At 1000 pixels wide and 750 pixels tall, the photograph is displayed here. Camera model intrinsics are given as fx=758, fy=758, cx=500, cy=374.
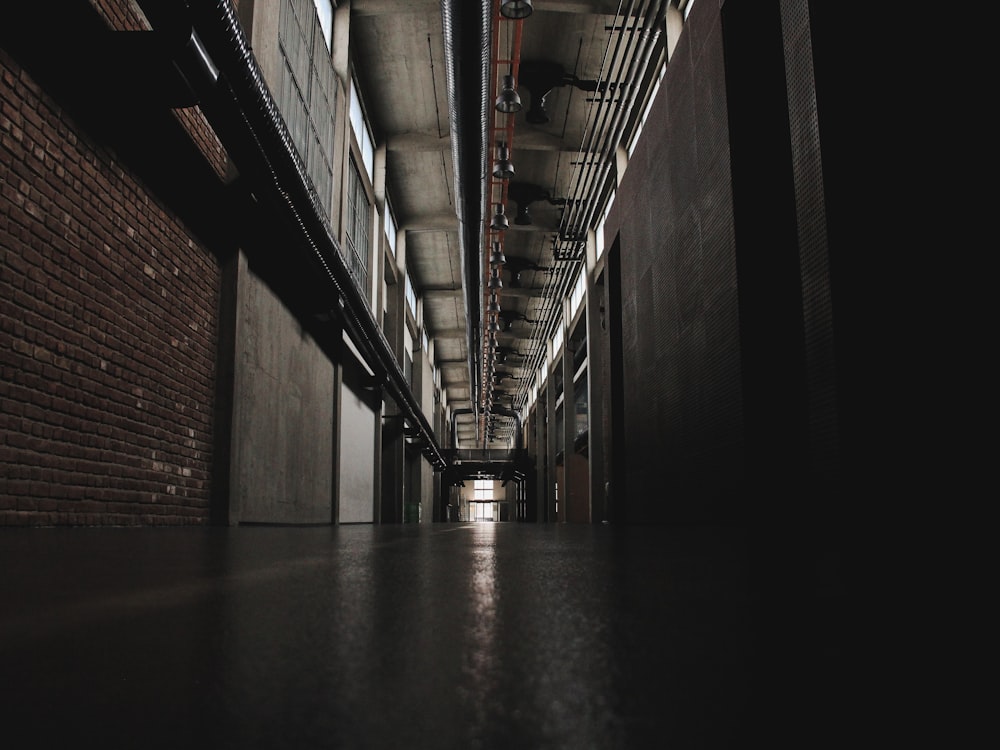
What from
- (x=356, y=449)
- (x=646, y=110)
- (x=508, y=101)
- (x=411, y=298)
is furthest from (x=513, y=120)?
(x=411, y=298)

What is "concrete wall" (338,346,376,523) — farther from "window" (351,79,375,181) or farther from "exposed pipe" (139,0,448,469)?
"exposed pipe" (139,0,448,469)

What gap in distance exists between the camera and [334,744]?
340mm

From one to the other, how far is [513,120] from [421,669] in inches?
530

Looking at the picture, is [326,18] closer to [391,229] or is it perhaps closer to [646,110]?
[646,110]

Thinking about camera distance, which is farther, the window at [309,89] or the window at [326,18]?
the window at [326,18]

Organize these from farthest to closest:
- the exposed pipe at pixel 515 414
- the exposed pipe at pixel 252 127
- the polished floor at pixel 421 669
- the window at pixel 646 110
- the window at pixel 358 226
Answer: the exposed pipe at pixel 515 414
the window at pixel 358 226
the window at pixel 646 110
the exposed pipe at pixel 252 127
the polished floor at pixel 421 669

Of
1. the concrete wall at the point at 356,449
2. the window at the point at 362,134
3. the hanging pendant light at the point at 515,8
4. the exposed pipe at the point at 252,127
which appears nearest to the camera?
the exposed pipe at the point at 252,127

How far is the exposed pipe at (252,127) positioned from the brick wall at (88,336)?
0.83 metres

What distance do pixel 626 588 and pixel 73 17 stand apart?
17.9ft

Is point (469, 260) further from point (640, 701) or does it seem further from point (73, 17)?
point (640, 701)

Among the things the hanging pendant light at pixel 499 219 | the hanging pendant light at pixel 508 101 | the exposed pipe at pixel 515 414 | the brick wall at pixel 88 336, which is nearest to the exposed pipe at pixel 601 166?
the hanging pendant light at pixel 499 219

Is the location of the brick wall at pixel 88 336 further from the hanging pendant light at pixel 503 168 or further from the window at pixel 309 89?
the hanging pendant light at pixel 503 168

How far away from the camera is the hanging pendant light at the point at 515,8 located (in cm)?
798

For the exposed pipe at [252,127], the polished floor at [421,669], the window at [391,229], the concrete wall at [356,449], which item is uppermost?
the window at [391,229]
